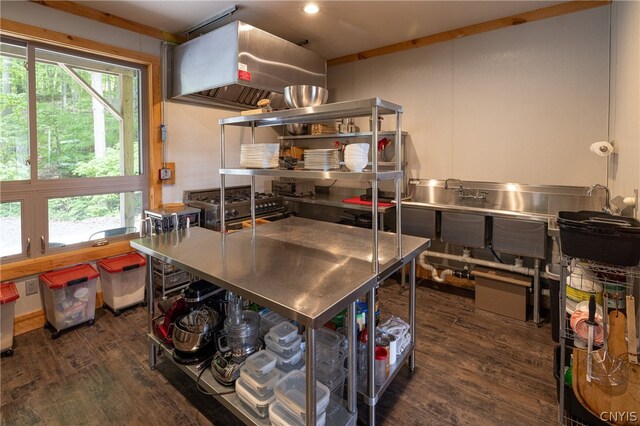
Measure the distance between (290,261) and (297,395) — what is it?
59 centimetres

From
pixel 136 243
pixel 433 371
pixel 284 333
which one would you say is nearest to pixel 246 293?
pixel 284 333

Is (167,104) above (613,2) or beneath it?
beneath

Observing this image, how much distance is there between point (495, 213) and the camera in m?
2.75

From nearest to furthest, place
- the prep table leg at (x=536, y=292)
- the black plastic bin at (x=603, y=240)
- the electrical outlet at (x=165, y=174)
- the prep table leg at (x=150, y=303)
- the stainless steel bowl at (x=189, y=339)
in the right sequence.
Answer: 1. the black plastic bin at (x=603, y=240)
2. the stainless steel bowl at (x=189, y=339)
3. the prep table leg at (x=150, y=303)
4. the prep table leg at (x=536, y=292)
5. the electrical outlet at (x=165, y=174)

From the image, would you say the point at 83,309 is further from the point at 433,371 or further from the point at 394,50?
the point at 394,50

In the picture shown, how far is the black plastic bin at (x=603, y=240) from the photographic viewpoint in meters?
1.33

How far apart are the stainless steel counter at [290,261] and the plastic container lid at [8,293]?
107cm

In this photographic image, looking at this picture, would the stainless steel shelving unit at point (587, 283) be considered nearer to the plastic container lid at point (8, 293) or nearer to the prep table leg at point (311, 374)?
the prep table leg at point (311, 374)

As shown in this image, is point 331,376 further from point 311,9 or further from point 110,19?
point 110,19

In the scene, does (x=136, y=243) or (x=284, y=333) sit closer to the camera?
(x=284, y=333)

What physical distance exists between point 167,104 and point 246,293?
270 cm

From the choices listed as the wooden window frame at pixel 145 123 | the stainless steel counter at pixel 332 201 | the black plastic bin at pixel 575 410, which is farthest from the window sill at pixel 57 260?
the black plastic bin at pixel 575 410

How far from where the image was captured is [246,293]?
131 centimetres

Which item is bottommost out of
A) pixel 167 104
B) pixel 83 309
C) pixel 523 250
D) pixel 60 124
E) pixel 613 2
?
pixel 83 309
